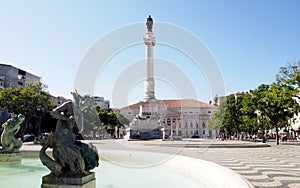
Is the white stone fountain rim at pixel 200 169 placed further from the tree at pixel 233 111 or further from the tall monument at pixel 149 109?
the tree at pixel 233 111

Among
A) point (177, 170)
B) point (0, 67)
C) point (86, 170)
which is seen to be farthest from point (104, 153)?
point (0, 67)

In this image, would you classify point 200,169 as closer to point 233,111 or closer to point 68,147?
point 68,147

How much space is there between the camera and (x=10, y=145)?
13.8 meters

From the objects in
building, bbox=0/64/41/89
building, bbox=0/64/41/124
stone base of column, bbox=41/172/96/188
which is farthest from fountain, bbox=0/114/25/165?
building, bbox=0/64/41/89

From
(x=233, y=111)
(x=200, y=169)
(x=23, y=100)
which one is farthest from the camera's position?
(x=233, y=111)

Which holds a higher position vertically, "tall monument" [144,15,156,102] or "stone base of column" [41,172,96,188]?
"tall monument" [144,15,156,102]

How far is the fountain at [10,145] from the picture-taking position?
1345 cm

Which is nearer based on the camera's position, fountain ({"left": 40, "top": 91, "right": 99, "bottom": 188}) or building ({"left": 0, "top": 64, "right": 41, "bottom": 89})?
fountain ({"left": 40, "top": 91, "right": 99, "bottom": 188})

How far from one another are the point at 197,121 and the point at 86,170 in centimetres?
10459

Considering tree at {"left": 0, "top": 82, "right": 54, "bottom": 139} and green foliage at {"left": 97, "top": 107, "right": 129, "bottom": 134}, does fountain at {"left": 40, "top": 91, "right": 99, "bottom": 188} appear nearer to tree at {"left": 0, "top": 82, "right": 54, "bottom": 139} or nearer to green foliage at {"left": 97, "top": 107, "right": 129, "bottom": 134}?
tree at {"left": 0, "top": 82, "right": 54, "bottom": 139}

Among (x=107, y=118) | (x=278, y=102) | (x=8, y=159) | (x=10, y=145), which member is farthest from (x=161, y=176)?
(x=107, y=118)

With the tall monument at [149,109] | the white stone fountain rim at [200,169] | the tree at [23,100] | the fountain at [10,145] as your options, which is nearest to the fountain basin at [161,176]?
the white stone fountain rim at [200,169]

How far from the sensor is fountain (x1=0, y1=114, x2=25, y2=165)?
44.1ft

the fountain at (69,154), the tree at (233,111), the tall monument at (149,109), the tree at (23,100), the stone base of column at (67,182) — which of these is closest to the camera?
the stone base of column at (67,182)
